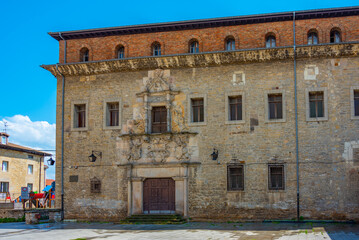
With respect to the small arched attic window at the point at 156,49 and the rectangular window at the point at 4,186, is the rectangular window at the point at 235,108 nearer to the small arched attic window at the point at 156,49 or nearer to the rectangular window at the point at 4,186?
the small arched attic window at the point at 156,49

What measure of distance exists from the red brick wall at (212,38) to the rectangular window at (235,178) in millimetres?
5746

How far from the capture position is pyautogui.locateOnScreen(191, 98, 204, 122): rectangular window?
21.9m

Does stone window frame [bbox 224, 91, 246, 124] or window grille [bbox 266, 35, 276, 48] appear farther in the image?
window grille [bbox 266, 35, 276, 48]

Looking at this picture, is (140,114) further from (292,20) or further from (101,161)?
(292,20)

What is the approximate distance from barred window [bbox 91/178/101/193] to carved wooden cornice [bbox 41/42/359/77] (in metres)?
5.47

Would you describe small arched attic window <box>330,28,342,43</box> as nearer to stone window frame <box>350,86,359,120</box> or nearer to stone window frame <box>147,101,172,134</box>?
stone window frame <box>350,86,359,120</box>

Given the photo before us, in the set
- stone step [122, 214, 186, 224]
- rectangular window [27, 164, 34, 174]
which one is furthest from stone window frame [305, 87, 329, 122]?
rectangular window [27, 164, 34, 174]

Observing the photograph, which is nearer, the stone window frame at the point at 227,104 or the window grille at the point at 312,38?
the stone window frame at the point at 227,104

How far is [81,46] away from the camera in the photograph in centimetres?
2359

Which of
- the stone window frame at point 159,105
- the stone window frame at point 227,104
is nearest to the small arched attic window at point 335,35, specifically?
the stone window frame at point 227,104

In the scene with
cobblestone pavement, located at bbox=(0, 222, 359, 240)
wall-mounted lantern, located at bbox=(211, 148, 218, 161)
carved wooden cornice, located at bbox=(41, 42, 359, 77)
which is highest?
carved wooden cornice, located at bbox=(41, 42, 359, 77)

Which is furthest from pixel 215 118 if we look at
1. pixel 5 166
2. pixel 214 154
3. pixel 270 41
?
pixel 5 166

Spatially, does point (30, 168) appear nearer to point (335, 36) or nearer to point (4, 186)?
point (4, 186)

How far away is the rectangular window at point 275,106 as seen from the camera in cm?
2108
